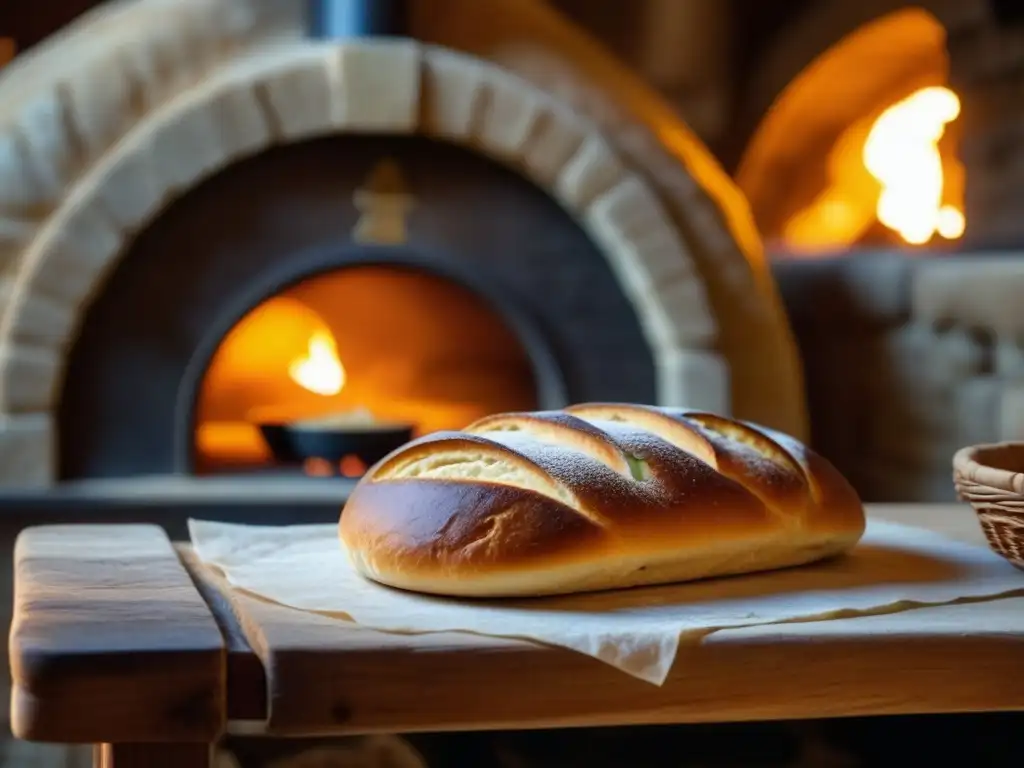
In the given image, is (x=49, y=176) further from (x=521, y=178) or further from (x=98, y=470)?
(x=521, y=178)

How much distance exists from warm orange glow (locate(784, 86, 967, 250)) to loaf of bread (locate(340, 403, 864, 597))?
360 centimetres

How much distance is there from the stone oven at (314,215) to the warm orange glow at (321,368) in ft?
0.88

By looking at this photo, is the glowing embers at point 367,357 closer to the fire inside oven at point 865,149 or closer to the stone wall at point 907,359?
the stone wall at point 907,359

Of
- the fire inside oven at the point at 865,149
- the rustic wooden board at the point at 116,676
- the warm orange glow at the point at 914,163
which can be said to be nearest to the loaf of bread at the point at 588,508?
the rustic wooden board at the point at 116,676

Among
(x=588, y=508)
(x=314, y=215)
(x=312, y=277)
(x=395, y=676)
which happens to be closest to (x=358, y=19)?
(x=314, y=215)

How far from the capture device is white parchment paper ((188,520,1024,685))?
37.3 inches

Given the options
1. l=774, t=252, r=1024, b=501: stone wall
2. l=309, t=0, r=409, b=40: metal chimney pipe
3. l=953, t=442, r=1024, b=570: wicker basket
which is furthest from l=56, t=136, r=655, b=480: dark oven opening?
l=953, t=442, r=1024, b=570: wicker basket

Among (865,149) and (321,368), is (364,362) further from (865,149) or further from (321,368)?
(865,149)

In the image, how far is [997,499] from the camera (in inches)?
44.8

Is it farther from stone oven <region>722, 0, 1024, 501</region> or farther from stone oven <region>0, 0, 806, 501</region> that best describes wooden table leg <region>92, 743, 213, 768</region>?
stone oven <region>722, 0, 1024, 501</region>

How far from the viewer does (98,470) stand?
298cm

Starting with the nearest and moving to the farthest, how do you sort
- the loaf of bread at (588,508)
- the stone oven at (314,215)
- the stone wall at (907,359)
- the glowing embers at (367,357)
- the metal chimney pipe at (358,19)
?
the loaf of bread at (588,508)
the stone oven at (314,215)
the metal chimney pipe at (358,19)
the stone wall at (907,359)
the glowing embers at (367,357)

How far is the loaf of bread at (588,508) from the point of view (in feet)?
3.43

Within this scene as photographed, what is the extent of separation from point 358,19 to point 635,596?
218 cm
